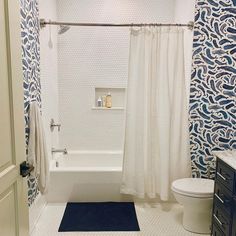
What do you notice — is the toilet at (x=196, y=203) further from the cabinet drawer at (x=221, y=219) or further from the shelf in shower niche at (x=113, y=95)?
the shelf in shower niche at (x=113, y=95)

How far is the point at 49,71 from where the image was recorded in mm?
3156

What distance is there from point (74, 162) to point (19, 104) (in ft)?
8.07

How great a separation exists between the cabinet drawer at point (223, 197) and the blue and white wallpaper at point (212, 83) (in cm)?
78

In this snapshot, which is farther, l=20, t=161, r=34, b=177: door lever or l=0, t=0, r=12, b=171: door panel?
l=20, t=161, r=34, b=177: door lever

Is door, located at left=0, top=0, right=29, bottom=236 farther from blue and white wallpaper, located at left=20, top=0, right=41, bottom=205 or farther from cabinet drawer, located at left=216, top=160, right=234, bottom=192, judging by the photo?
cabinet drawer, located at left=216, top=160, right=234, bottom=192

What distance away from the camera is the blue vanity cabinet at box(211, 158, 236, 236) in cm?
176

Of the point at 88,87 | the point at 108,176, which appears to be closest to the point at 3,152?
the point at 108,176

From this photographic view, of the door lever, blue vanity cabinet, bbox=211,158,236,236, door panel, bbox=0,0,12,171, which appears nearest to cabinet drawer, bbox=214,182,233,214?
blue vanity cabinet, bbox=211,158,236,236

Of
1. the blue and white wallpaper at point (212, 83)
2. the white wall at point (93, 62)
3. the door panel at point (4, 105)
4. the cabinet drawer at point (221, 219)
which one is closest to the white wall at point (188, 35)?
the blue and white wallpaper at point (212, 83)

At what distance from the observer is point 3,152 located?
1.16 m

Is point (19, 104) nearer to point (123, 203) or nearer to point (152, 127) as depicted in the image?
point (152, 127)

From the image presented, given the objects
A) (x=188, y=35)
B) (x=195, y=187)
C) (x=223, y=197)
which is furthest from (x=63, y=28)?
(x=223, y=197)

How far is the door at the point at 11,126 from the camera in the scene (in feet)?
3.77

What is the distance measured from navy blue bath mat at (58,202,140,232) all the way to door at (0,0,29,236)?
115 cm
